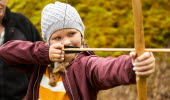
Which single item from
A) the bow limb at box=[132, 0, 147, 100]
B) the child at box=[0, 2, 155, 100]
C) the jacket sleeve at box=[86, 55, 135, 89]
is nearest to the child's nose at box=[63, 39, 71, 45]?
the child at box=[0, 2, 155, 100]

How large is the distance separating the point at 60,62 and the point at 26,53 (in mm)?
207

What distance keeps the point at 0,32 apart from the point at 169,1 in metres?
2.27

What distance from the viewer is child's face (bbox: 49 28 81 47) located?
4.73ft

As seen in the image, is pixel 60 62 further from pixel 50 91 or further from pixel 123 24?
pixel 123 24

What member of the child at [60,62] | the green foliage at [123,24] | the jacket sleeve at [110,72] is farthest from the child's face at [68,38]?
the green foliage at [123,24]

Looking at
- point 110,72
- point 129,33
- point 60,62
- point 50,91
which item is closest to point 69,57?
Answer: point 60,62

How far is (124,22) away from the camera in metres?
3.94

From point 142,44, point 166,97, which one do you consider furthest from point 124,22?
point 142,44

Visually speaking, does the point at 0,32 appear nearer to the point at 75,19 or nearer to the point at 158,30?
the point at 75,19

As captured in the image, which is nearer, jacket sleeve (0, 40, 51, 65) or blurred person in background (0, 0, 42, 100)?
jacket sleeve (0, 40, 51, 65)

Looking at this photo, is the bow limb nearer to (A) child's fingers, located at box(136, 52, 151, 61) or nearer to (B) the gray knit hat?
(A) child's fingers, located at box(136, 52, 151, 61)

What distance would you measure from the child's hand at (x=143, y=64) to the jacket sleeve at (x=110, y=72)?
0.10 meters

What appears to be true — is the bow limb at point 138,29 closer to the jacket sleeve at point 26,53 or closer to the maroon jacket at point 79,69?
the maroon jacket at point 79,69

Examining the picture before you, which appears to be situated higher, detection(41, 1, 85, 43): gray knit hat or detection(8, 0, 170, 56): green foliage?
detection(41, 1, 85, 43): gray knit hat
